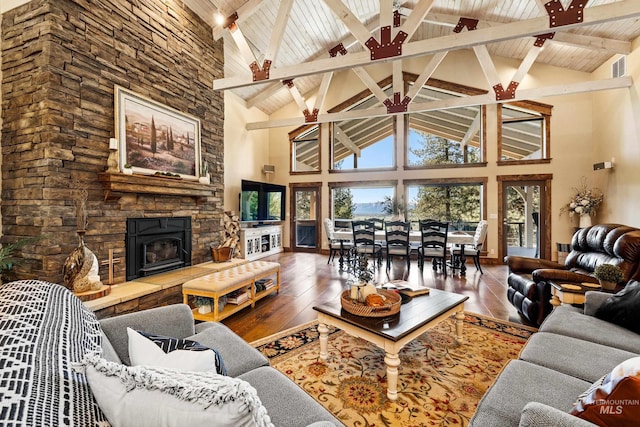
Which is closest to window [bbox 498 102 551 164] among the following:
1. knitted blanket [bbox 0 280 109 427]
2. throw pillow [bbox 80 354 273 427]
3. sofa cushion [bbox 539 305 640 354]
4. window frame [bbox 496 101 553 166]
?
window frame [bbox 496 101 553 166]

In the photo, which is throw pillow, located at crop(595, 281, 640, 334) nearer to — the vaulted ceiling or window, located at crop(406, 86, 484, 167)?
the vaulted ceiling

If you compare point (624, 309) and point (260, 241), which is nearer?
point (624, 309)

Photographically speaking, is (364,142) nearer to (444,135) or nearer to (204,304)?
(444,135)

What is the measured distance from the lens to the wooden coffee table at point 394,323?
183 cm

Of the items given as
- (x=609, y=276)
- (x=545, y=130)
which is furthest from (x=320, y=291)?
(x=545, y=130)

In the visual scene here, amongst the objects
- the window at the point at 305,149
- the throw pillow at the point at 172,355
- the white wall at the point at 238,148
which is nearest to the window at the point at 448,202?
the window at the point at 305,149

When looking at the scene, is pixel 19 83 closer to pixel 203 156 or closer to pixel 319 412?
pixel 203 156

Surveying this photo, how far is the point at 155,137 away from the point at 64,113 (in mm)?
1012

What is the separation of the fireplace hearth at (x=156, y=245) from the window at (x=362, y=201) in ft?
14.4

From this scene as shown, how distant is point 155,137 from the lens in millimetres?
3742

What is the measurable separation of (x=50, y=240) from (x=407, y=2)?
6.72 m

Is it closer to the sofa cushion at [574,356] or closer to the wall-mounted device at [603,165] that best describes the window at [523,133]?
the wall-mounted device at [603,165]

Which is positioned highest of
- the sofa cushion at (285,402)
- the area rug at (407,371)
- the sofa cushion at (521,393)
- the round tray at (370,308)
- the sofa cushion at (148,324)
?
the sofa cushion at (148,324)

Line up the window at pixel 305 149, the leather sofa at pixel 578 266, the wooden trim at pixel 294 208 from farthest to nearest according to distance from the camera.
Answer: the window at pixel 305 149, the wooden trim at pixel 294 208, the leather sofa at pixel 578 266
